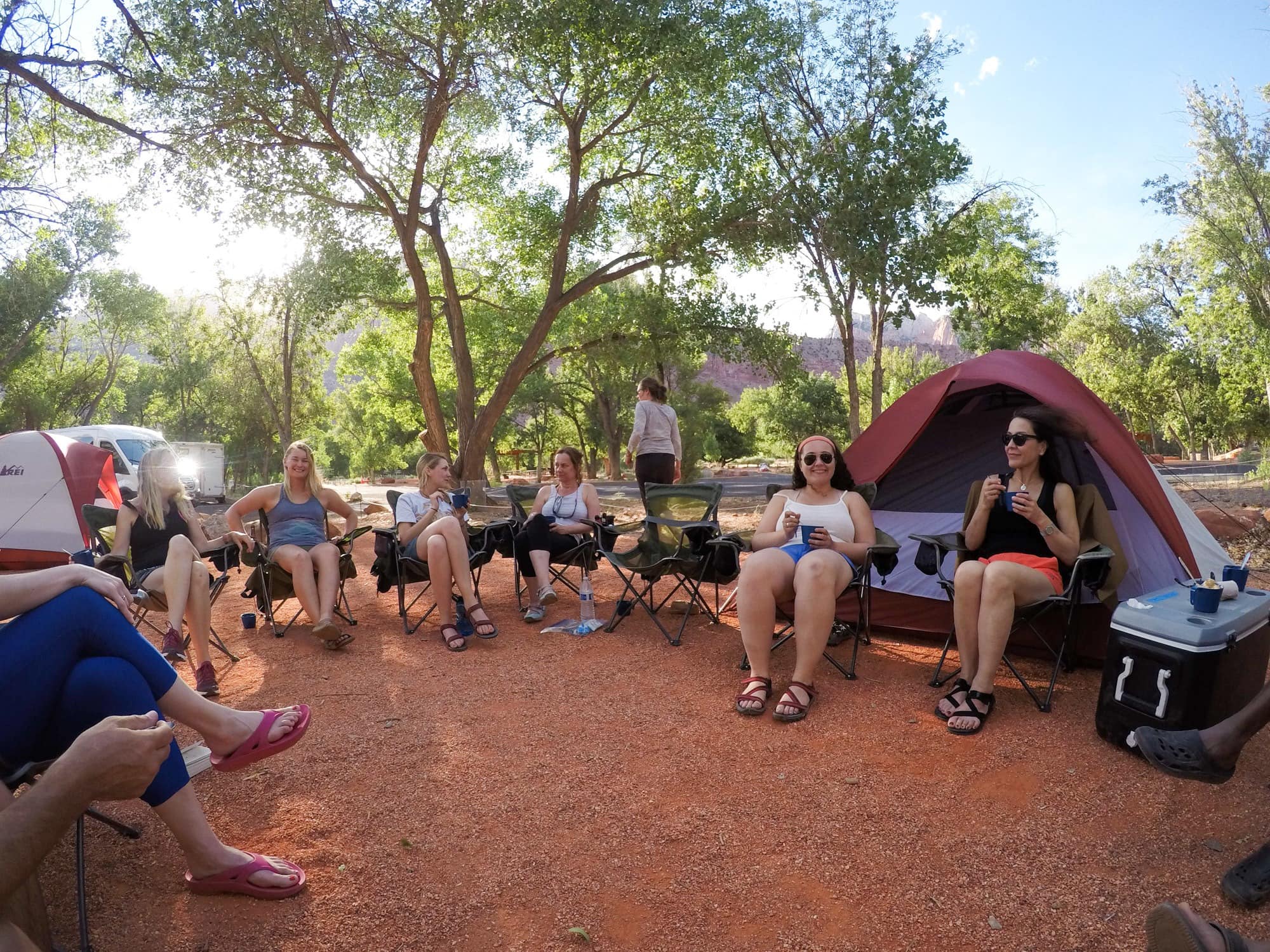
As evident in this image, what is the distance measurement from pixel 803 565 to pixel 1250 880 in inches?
65.6

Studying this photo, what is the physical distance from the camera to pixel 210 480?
2025 cm

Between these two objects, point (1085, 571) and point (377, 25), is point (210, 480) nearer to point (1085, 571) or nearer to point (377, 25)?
point (377, 25)

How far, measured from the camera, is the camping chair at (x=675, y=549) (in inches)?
164

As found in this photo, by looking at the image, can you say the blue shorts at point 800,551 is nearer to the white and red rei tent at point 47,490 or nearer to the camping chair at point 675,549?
the camping chair at point 675,549

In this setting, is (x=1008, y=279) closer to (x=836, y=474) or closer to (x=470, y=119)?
(x=470, y=119)

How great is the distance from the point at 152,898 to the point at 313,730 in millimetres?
1097

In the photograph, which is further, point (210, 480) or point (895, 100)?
point (210, 480)

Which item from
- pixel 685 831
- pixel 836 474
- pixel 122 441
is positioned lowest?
pixel 122 441

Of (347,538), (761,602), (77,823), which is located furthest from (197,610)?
(761,602)

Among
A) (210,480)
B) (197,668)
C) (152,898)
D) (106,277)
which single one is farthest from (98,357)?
(152,898)

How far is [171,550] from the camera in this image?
3.70 metres

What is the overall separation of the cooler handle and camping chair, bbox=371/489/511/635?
2.97 metres

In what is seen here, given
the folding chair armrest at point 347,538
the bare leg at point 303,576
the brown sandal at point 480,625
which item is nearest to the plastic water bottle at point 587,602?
the brown sandal at point 480,625

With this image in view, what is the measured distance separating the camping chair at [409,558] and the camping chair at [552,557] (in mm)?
103
